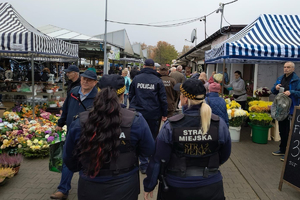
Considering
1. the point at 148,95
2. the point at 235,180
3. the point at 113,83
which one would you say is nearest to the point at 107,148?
the point at 113,83

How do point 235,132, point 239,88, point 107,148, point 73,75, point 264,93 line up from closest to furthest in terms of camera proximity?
point 107,148 → point 73,75 → point 235,132 → point 239,88 → point 264,93

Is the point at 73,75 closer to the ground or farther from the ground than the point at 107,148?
farther from the ground

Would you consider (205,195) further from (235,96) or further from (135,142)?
(235,96)

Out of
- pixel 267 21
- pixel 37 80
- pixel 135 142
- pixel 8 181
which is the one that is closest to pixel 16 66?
pixel 37 80

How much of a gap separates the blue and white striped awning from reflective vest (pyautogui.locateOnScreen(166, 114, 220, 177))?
13.3 ft

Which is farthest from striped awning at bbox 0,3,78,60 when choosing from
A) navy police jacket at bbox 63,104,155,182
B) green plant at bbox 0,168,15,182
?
navy police jacket at bbox 63,104,155,182

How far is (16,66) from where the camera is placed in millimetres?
15078

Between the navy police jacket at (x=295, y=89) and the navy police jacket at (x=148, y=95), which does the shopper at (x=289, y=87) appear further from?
the navy police jacket at (x=148, y=95)

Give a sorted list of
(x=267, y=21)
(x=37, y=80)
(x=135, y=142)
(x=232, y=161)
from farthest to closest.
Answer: (x=37, y=80)
(x=267, y=21)
(x=232, y=161)
(x=135, y=142)

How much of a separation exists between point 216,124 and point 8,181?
3.71 metres

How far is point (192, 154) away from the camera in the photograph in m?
2.22

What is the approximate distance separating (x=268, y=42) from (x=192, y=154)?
5045 mm

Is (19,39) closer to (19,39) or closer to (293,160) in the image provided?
(19,39)

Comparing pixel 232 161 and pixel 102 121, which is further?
pixel 232 161
